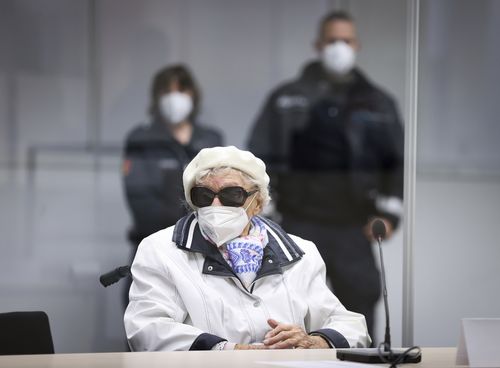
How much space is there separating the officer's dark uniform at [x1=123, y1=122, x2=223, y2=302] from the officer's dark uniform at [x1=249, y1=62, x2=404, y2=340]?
41 centimetres

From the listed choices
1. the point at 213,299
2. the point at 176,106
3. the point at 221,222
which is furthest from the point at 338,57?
the point at 213,299

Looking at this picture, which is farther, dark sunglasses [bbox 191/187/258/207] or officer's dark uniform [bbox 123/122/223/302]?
officer's dark uniform [bbox 123/122/223/302]

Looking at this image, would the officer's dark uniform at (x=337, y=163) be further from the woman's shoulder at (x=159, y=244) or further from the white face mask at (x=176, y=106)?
the woman's shoulder at (x=159, y=244)

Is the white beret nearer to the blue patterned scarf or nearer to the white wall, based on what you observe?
the blue patterned scarf

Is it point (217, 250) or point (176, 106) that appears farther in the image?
point (176, 106)

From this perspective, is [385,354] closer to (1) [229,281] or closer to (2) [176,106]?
(1) [229,281]

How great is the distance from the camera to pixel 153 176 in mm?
5070

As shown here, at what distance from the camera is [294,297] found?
3762 millimetres

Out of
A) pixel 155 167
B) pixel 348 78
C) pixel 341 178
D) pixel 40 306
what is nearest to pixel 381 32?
pixel 348 78

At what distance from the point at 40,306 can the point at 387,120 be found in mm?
1862

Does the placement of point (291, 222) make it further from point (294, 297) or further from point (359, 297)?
point (294, 297)

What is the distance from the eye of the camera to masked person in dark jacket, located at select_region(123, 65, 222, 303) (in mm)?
5062

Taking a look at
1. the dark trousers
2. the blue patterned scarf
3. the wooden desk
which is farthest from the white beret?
the dark trousers

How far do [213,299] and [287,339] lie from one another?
295 millimetres
